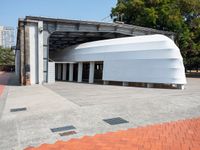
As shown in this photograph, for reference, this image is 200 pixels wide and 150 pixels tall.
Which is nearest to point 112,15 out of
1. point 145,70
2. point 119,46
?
point 119,46

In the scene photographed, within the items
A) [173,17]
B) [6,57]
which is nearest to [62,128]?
[173,17]

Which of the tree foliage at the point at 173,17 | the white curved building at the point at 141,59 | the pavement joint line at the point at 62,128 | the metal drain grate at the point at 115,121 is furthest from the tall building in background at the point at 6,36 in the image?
the pavement joint line at the point at 62,128

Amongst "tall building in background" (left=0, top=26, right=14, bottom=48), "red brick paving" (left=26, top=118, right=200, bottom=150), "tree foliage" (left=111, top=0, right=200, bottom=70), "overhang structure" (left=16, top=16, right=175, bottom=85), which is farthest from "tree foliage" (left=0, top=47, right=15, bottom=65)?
"tall building in background" (left=0, top=26, right=14, bottom=48)

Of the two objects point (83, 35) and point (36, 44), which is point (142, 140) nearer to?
point (36, 44)

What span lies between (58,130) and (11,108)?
13.4ft

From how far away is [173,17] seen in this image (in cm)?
3478

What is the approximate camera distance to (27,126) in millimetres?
6852

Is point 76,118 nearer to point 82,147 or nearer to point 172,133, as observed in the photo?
point 82,147

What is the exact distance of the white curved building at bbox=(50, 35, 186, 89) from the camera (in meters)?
17.7

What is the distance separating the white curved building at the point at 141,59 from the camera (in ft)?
57.9

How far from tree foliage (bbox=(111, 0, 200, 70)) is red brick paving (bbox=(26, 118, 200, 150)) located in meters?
30.8

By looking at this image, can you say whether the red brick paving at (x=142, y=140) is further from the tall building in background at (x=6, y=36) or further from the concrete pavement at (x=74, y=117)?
the tall building in background at (x=6, y=36)

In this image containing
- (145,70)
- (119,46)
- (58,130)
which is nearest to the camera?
(58,130)

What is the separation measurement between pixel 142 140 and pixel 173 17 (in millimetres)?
32694
